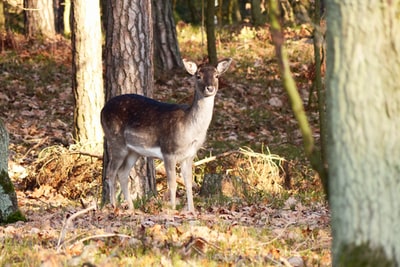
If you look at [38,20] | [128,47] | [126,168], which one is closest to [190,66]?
[128,47]

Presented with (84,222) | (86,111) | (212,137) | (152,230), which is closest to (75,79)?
(86,111)

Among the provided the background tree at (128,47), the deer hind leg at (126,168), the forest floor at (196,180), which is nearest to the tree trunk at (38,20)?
the forest floor at (196,180)

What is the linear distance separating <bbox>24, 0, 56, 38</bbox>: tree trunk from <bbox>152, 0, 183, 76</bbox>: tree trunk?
4334 mm

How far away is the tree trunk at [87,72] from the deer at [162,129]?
3.56 m

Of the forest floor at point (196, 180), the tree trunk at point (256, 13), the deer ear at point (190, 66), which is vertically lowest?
the forest floor at point (196, 180)

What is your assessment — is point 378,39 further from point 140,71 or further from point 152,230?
point 140,71

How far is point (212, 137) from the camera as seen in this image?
18547 mm

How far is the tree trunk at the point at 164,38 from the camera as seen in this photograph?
73.0ft

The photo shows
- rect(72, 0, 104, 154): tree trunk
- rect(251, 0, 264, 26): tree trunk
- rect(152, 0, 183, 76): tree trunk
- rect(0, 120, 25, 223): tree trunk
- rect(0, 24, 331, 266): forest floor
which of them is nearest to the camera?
rect(0, 24, 331, 266): forest floor

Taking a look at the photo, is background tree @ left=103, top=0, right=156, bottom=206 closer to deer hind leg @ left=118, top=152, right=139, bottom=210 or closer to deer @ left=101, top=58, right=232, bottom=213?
deer hind leg @ left=118, top=152, right=139, bottom=210

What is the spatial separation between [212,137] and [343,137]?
13219 millimetres

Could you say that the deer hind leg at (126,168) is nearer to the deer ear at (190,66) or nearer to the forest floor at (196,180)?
the forest floor at (196,180)

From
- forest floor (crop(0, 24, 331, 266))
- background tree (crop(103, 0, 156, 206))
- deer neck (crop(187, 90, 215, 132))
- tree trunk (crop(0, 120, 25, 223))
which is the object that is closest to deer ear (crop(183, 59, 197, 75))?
deer neck (crop(187, 90, 215, 132))

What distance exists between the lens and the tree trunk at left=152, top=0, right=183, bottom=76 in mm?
22266
